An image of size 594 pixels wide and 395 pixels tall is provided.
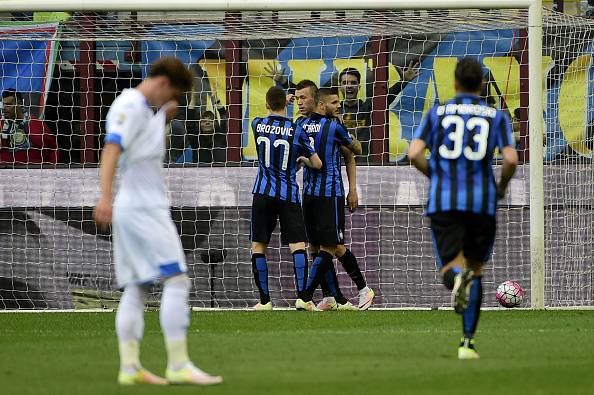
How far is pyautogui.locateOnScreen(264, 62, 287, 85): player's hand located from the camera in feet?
52.8

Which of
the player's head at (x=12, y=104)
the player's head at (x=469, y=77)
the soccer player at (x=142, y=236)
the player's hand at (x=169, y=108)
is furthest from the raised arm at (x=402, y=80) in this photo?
the soccer player at (x=142, y=236)

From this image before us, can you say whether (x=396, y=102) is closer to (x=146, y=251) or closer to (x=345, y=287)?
(x=345, y=287)

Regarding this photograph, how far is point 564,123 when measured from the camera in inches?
591

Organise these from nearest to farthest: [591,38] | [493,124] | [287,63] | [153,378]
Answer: [153,378]
[493,124]
[591,38]
[287,63]

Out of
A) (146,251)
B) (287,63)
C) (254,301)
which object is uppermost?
(287,63)

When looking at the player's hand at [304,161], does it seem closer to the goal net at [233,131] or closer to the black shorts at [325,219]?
the black shorts at [325,219]

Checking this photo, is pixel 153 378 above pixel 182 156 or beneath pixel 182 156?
beneath

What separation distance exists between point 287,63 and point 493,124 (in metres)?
8.25

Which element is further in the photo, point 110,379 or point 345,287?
point 345,287

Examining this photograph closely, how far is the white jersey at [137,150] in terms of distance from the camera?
668 centimetres

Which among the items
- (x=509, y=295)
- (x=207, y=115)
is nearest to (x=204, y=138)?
(x=207, y=115)

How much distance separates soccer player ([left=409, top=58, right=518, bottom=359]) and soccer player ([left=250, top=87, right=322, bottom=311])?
5247 millimetres

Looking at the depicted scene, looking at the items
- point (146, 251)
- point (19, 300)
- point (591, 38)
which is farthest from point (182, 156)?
point (146, 251)

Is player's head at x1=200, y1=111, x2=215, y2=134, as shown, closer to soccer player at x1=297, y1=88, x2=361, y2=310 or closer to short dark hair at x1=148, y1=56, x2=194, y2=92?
soccer player at x1=297, y1=88, x2=361, y2=310
